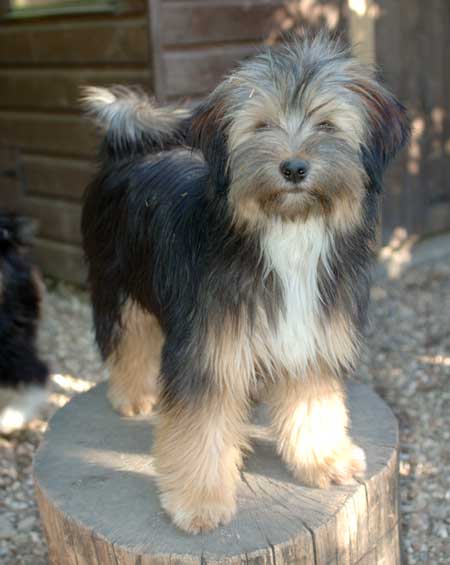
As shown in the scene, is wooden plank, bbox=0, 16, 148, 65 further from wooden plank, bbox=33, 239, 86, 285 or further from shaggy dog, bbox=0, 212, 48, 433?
shaggy dog, bbox=0, 212, 48, 433

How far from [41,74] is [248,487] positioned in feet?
14.5

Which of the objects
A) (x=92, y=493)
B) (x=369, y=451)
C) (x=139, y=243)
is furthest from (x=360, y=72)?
(x=92, y=493)

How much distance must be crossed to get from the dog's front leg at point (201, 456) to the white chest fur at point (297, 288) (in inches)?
8.9

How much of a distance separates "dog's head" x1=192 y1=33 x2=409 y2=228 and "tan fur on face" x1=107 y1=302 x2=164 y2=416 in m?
0.99

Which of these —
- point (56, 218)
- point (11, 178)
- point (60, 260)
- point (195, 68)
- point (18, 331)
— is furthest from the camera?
point (11, 178)

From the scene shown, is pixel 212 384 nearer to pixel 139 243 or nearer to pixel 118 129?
pixel 139 243

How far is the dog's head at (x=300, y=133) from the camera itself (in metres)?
2.01

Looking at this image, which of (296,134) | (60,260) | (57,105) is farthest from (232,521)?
(60,260)

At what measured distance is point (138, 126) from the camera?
2973 millimetres

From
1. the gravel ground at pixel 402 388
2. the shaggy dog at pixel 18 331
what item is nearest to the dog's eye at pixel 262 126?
the gravel ground at pixel 402 388

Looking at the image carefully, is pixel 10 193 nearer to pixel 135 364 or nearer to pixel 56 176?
pixel 56 176

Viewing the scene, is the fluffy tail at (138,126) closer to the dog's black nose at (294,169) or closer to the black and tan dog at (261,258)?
the black and tan dog at (261,258)

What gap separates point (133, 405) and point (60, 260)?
3.64m

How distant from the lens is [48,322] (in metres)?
5.91
